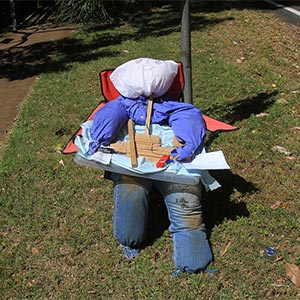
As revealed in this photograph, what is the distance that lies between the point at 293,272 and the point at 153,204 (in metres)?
1.23

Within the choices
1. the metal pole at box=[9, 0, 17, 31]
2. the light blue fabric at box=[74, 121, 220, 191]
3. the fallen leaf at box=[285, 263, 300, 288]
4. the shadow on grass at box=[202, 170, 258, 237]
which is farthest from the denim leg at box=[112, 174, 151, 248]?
the metal pole at box=[9, 0, 17, 31]

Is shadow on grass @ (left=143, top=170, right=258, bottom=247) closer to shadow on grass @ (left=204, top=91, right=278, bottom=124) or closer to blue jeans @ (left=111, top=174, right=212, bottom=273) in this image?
blue jeans @ (left=111, top=174, right=212, bottom=273)

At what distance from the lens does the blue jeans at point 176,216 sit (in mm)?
3135

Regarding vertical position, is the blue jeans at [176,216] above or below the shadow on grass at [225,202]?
above

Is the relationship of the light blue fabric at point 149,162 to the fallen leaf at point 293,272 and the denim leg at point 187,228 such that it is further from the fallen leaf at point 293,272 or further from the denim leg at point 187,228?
the fallen leaf at point 293,272

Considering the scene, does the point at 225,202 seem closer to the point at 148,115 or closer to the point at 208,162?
the point at 208,162

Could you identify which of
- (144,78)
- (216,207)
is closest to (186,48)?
(144,78)

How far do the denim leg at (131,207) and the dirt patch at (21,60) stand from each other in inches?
99.1

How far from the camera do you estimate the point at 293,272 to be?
3123 millimetres

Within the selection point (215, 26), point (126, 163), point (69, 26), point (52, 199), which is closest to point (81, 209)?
point (52, 199)

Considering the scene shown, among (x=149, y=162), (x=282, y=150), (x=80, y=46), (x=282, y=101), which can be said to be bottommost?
(x=80, y=46)

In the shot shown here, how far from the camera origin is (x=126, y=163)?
10.2ft

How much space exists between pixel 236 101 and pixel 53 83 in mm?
2680

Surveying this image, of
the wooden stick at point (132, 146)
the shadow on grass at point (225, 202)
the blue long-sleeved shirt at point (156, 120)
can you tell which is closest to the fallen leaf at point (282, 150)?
the shadow on grass at point (225, 202)
